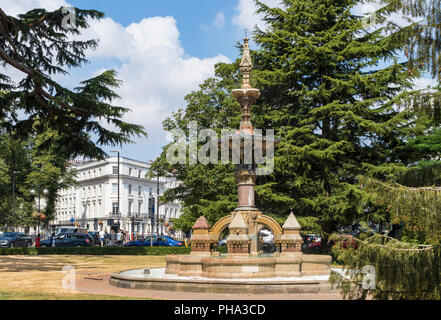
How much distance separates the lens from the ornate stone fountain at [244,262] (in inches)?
512

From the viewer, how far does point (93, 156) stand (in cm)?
2500

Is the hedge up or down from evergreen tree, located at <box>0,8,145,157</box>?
down

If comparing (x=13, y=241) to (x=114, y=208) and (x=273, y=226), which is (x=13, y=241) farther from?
(x=114, y=208)

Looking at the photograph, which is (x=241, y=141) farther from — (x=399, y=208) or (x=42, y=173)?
(x=42, y=173)

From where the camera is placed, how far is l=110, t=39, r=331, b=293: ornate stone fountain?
12992 millimetres

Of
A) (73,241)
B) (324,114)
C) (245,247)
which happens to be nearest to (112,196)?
(73,241)

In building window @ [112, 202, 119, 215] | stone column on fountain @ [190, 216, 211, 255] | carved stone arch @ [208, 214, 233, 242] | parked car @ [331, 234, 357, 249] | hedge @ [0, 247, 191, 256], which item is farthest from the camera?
building window @ [112, 202, 119, 215]

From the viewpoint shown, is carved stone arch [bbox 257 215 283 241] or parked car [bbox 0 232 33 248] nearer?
carved stone arch [bbox 257 215 283 241]

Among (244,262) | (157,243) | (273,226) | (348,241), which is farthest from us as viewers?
(157,243)

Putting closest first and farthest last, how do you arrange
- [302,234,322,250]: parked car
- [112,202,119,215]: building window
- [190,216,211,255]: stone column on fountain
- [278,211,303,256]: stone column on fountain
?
[278,211,303,256]: stone column on fountain < [190,216,211,255]: stone column on fountain < [302,234,322,250]: parked car < [112,202,119,215]: building window

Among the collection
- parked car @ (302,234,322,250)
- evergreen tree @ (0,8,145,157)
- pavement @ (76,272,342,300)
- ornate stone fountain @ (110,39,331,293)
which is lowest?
parked car @ (302,234,322,250)

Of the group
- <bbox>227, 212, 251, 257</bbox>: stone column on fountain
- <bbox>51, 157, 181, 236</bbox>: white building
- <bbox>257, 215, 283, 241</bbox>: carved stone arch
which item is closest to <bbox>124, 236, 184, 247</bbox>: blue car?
<bbox>257, 215, 283, 241</bbox>: carved stone arch

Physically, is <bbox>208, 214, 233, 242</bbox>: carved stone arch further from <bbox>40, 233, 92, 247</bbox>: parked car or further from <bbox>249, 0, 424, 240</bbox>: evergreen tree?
<bbox>40, 233, 92, 247</bbox>: parked car

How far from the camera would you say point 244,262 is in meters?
14.7
